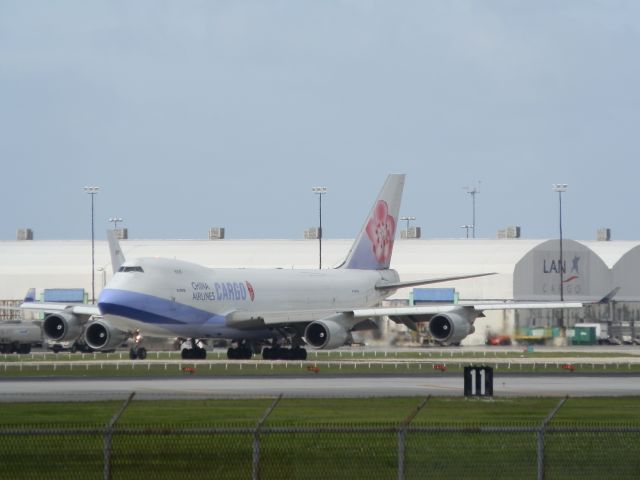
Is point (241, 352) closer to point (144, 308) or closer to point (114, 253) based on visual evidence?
point (144, 308)

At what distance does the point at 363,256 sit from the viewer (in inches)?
3829

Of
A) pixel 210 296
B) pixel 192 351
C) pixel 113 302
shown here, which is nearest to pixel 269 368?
pixel 113 302

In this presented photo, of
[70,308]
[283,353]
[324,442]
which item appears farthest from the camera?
[70,308]

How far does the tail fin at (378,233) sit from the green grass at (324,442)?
47.9 metres

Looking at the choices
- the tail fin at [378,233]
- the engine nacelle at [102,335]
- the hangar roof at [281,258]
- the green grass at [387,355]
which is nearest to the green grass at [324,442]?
the engine nacelle at [102,335]

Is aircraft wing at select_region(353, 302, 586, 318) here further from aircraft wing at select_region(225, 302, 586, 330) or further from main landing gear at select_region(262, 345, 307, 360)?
main landing gear at select_region(262, 345, 307, 360)

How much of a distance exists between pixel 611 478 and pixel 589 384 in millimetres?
31257

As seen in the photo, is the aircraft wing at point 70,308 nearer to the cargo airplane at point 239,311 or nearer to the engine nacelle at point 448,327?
the cargo airplane at point 239,311

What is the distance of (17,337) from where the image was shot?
104m

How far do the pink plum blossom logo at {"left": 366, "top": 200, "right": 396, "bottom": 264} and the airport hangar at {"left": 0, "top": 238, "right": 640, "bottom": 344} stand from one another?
1190 inches

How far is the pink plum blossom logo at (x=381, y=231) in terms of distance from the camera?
9725cm

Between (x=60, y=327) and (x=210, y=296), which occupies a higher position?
(x=210, y=296)

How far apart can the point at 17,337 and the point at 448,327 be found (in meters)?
35.6

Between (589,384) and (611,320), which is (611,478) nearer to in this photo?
(589,384)
